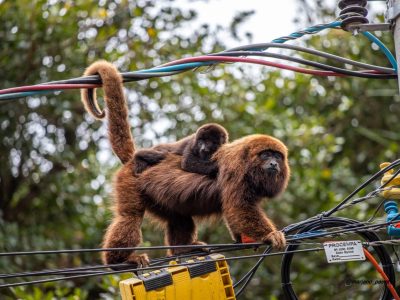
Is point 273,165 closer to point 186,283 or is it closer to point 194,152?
point 194,152

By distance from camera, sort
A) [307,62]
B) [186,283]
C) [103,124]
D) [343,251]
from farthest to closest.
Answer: [103,124] < [307,62] < [343,251] < [186,283]

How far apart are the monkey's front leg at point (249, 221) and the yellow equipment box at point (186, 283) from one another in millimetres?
912

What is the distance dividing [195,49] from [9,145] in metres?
3.04

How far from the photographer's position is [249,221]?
536 centimetres

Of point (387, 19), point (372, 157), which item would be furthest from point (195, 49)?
point (387, 19)

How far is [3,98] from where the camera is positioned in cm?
431

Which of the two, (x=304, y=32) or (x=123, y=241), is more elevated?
(x=304, y=32)

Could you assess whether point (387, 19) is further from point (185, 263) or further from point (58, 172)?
point (58, 172)

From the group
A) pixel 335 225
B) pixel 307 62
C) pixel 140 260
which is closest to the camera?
pixel 307 62

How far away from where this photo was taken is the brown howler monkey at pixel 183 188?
547 centimetres

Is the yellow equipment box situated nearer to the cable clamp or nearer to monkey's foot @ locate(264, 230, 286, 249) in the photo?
monkey's foot @ locate(264, 230, 286, 249)

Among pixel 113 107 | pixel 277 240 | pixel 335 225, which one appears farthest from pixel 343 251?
pixel 113 107

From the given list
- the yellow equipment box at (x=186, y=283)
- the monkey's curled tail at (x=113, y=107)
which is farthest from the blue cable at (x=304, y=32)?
the yellow equipment box at (x=186, y=283)

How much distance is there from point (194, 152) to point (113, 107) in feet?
2.99
